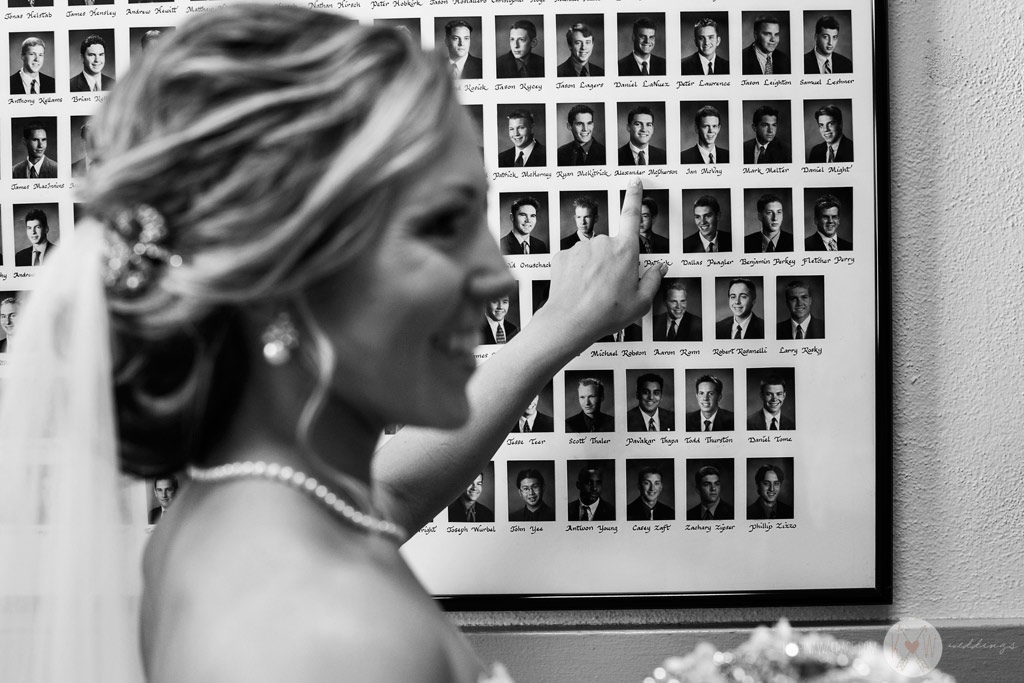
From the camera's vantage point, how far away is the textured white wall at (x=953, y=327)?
116 centimetres

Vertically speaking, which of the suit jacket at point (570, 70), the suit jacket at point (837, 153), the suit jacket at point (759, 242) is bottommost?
the suit jacket at point (759, 242)

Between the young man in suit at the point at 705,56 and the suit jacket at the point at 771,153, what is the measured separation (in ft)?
0.27

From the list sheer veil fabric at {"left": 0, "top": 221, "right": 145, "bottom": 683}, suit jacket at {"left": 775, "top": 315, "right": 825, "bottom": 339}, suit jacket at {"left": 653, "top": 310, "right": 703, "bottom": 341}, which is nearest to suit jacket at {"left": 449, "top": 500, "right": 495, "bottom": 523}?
suit jacket at {"left": 653, "top": 310, "right": 703, "bottom": 341}

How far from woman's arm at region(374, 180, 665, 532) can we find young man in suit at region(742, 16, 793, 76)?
0.61 feet

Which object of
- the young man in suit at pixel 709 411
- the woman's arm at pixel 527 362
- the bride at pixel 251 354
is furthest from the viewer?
the young man in suit at pixel 709 411

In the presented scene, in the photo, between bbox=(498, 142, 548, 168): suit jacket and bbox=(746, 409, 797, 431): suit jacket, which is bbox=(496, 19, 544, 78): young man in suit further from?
bbox=(746, 409, 797, 431): suit jacket

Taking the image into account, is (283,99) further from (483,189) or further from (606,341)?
(606,341)

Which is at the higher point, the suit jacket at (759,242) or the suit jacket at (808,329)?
the suit jacket at (759,242)

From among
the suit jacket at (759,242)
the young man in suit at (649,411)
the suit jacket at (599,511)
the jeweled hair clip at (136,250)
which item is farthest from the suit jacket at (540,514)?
the jeweled hair clip at (136,250)

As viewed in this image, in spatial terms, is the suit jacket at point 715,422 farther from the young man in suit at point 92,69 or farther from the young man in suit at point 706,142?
the young man in suit at point 92,69

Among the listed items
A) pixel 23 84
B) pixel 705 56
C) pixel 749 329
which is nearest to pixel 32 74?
pixel 23 84

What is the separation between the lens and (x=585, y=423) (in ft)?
3.85

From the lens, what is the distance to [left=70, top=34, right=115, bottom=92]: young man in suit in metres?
1.19

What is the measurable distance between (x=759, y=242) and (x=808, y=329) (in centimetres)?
11
